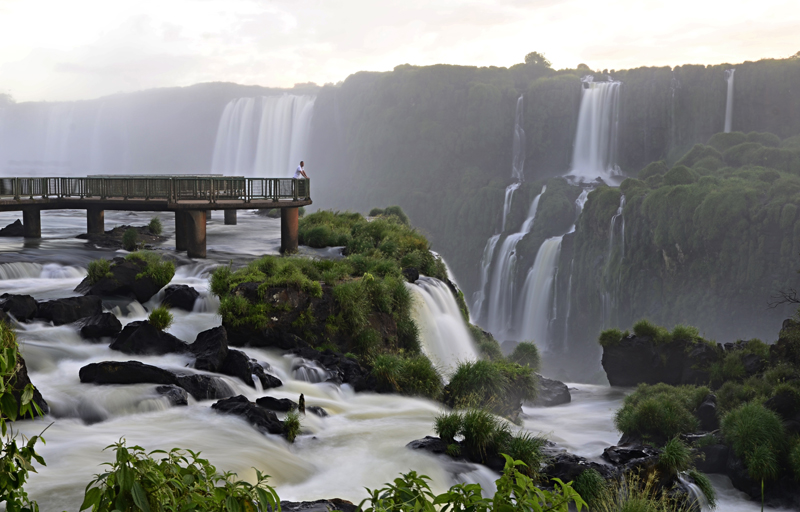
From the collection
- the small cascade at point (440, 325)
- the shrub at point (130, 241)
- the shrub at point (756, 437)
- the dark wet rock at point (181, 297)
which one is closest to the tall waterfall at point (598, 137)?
the small cascade at point (440, 325)

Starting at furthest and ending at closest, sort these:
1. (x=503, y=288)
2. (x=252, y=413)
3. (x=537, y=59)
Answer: (x=537, y=59) < (x=503, y=288) < (x=252, y=413)

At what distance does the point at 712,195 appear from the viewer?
58062 mm

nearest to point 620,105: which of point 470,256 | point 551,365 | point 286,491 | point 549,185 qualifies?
point 549,185

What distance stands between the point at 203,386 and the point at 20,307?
212 inches

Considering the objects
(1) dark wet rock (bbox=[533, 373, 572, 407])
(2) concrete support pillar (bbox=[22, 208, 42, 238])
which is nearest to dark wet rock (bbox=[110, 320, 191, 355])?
(1) dark wet rock (bbox=[533, 373, 572, 407])

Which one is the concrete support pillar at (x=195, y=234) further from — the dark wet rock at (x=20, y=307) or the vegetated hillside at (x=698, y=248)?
the vegetated hillside at (x=698, y=248)

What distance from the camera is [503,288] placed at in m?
73.2

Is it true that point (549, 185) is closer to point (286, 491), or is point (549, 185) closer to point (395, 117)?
point (395, 117)

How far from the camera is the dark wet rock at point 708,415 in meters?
21.1

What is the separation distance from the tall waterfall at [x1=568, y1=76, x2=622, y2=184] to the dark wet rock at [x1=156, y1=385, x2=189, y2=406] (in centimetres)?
8123

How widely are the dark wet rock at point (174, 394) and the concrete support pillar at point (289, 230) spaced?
14.3 m

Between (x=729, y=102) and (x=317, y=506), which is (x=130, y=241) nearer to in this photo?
(x=317, y=506)

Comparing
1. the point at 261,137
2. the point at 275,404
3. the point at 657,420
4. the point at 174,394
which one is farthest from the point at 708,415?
the point at 261,137

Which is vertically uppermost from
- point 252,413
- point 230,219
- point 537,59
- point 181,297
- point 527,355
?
point 537,59
